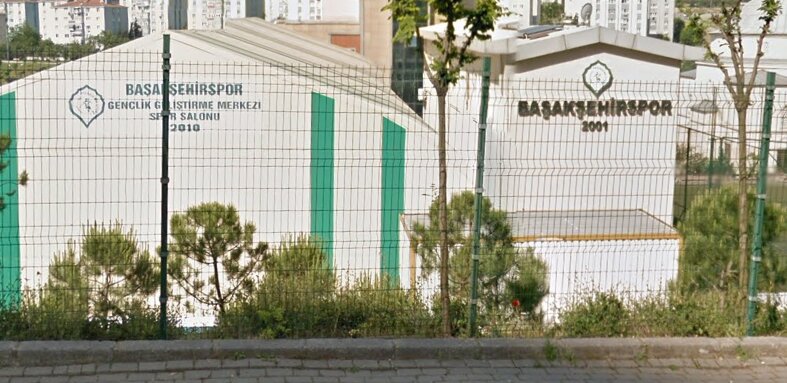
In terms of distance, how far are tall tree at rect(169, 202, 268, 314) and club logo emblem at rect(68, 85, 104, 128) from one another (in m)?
9.45

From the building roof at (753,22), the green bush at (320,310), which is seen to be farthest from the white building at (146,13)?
the green bush at (320,310)

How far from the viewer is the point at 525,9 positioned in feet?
136

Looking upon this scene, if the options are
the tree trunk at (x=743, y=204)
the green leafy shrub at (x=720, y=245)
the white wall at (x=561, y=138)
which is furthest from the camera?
the white wall at (x=561, y=138)

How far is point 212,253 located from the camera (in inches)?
412

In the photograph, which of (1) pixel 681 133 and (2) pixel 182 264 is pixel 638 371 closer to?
(2) pixel 182 264

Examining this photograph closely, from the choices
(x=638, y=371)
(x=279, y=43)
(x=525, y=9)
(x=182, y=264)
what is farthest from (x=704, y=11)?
(x=525, y=9)

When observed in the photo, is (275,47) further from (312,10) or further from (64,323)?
(312,10)

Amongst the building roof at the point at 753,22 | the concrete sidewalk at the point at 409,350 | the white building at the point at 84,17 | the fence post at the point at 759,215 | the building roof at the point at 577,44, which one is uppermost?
the white building at the point at 84,17

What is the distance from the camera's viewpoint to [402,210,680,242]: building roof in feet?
43.3

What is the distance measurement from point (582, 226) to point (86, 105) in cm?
1041

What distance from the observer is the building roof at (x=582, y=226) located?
13195 mm

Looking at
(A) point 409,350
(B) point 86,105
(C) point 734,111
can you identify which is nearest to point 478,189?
(A) point 409,350

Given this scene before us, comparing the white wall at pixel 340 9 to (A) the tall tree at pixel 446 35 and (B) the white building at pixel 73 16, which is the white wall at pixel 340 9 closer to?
(B) the white building at pixel 73 16

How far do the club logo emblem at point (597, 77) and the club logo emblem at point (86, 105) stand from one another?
8.96 meters
